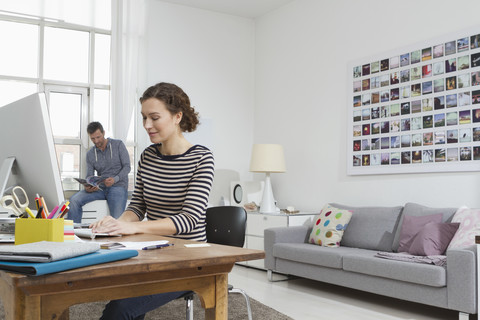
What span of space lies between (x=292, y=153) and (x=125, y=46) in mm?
2376

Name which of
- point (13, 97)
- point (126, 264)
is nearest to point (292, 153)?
point (13, 97)

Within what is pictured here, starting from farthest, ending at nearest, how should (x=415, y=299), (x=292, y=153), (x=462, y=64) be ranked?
(x=292, y=153)
(x=462, y=64)
(x=415, y=299)

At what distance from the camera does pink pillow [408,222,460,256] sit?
3631 millimetres

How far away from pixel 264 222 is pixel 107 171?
1.83 meters

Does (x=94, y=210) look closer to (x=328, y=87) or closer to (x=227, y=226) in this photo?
(x=328, y=87)

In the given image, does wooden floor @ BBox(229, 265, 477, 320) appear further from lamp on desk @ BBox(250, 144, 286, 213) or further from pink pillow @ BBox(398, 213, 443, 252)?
lamp on desk @ BBox(250, 144, 286, 213)

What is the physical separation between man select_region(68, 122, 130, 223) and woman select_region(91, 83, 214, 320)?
10.7 ft

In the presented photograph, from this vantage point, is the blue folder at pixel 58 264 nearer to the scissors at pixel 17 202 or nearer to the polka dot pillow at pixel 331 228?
the scissors at pixel 17 202

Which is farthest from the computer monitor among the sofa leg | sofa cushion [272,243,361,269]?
the sofa leg

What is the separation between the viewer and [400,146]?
460cm

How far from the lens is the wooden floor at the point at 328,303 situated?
3.51 meters

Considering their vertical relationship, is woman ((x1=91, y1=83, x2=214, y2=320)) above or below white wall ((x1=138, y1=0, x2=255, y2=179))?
below

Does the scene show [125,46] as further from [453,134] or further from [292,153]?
[453,134]

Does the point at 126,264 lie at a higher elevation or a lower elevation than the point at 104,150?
lower
